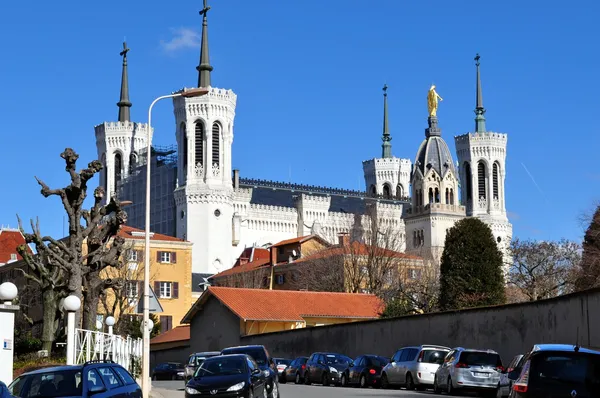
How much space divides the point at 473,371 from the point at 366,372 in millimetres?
9657

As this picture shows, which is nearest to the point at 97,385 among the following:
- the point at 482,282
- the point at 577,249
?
the point at 482,282

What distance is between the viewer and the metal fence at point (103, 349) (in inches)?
1144

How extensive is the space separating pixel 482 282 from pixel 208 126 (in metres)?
83.1

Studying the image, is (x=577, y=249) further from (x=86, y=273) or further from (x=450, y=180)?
(x=450, y=180)

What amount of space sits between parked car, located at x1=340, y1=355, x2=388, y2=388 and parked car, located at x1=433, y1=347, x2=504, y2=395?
820cm

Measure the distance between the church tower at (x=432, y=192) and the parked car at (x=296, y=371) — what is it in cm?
9908

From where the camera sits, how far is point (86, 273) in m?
35.2

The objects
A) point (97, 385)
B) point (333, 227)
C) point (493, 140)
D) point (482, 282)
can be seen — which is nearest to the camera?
point (97, 385)

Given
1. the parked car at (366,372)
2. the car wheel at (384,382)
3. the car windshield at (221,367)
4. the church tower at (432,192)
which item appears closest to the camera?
the car windshield at (221,367)

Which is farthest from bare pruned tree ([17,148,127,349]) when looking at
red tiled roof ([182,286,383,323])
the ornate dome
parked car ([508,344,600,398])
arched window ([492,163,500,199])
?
arched window ([492,163,500,199])

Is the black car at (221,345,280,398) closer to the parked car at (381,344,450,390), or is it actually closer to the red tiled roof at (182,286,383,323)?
the parked car at (381,344,450,390)

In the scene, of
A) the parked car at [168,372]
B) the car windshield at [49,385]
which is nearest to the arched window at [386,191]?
the parked car at [168,372]

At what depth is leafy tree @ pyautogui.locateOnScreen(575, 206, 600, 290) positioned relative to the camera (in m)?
48.7

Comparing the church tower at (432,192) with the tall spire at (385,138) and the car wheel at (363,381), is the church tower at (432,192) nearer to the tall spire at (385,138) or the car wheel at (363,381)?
the tall spire at (385,138)
